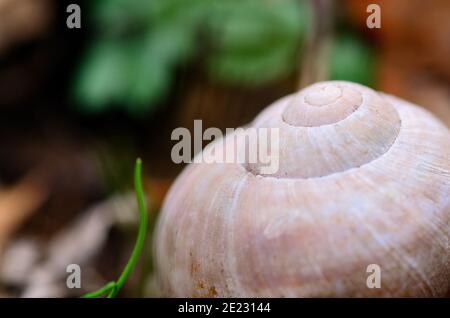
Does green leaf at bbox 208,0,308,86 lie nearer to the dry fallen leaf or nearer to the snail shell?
the dry fallen leaf

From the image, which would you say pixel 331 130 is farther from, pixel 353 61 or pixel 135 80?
pixel 135 80

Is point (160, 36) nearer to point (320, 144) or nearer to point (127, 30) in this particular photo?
point (127, 30)

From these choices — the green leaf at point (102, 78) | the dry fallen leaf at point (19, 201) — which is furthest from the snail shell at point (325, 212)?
the green leaf at point (102, 78)

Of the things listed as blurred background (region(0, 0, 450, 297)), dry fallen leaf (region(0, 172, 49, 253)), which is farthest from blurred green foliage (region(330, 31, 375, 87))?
dry fallen leaf (region(0, 172, 49, 253))

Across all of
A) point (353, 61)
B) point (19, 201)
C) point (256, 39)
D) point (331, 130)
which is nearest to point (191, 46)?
point (256, 39)

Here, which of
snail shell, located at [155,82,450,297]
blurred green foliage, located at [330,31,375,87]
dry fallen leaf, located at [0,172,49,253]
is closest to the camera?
snail shell, located at [155,82,450,297]

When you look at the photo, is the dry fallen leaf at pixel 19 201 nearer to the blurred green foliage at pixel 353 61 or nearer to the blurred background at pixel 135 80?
the blurred background at pixel 135 80
